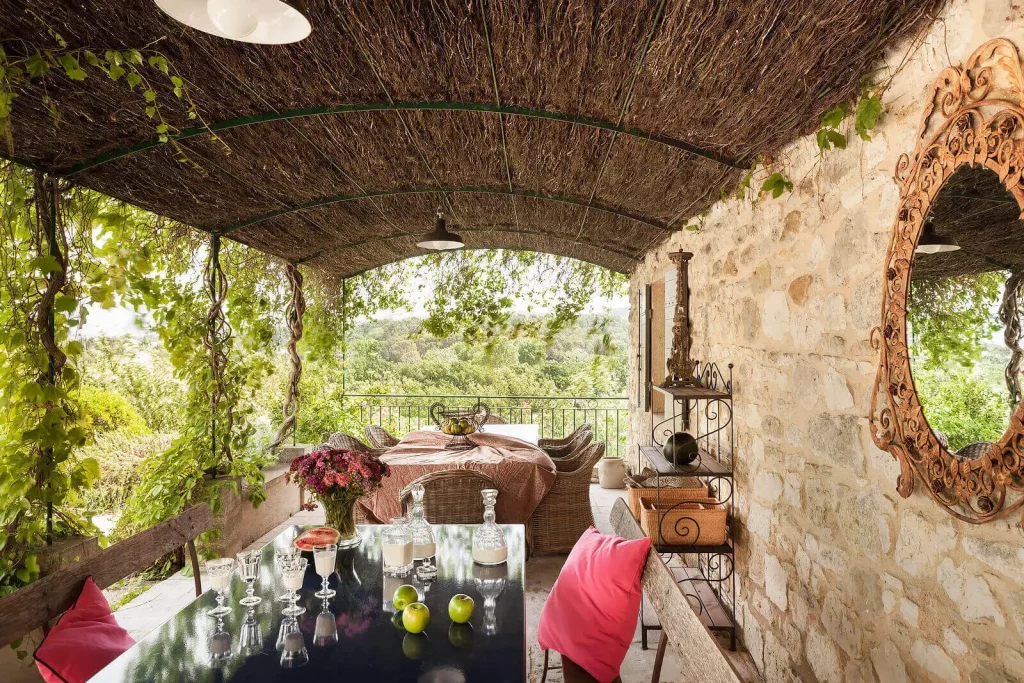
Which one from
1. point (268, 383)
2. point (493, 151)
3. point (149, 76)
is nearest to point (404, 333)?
point (268, 383)

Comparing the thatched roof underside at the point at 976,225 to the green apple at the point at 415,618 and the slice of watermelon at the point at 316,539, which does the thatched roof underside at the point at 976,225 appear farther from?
the slice of watermelon at the point at 316,539

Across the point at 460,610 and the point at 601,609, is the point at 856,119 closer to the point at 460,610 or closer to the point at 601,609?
the point at 601,609

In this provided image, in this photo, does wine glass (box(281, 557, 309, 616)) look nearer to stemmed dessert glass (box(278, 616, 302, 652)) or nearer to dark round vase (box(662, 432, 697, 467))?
stemmed dessert glass (box(278, 616, 302, 652))

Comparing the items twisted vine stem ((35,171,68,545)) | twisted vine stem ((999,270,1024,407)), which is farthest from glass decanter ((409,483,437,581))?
twisted vine stem ((999,270,1024,407))

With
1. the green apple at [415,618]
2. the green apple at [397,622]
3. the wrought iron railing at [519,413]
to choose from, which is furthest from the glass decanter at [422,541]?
the wrought iron railing at [519,413]

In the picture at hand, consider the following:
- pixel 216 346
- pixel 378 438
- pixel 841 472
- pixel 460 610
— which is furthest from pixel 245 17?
pixel 378 438

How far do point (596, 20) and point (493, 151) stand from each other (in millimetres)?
1515

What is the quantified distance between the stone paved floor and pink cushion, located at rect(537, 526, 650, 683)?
697mm

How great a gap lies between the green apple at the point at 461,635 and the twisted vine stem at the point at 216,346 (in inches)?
130

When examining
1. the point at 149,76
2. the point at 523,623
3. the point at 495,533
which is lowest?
the point at 523,623

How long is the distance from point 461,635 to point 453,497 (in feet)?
5.66

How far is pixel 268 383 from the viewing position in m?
7.74

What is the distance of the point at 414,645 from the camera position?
175cm

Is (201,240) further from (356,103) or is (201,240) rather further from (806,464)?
(806,464)
